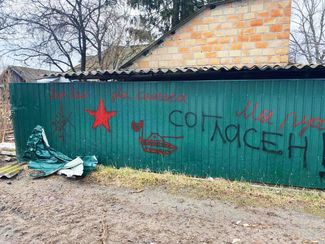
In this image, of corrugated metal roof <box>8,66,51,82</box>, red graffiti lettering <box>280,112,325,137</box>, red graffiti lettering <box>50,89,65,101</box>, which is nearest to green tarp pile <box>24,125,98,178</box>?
red graffiti lettering <box>50,89,65,101</box>

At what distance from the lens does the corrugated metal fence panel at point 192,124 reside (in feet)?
16.7

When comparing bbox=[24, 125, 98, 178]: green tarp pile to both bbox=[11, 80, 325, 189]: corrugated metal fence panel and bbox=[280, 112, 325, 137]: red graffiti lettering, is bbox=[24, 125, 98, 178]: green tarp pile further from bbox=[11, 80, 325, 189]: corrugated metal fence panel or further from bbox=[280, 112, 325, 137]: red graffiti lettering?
bbox=[280, 112, 325, 137]: red graffiti lettering

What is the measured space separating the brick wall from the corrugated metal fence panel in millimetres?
2560

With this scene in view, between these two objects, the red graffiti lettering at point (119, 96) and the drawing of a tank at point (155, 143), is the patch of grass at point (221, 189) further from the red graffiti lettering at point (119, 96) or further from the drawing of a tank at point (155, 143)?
the red graffiti lettering at point (119, 96)

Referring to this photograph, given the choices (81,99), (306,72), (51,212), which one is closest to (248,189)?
(306,72)

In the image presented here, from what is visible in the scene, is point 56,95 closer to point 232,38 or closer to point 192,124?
point 192,124

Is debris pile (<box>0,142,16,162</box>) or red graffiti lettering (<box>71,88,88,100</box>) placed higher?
red graffiti lettering (<box>71,88,88,100</box>)

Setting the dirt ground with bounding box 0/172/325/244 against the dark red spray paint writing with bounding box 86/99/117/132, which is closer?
the dirt ground with bounding box 0/172/325/244

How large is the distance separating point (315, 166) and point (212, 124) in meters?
2.13

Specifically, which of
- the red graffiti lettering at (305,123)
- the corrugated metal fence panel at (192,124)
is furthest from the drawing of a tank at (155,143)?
the red graffiti lettering at (305,123)

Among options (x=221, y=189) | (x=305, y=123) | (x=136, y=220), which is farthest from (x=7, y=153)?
(x=305, y=123)

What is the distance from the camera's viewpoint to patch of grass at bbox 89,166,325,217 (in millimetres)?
4614

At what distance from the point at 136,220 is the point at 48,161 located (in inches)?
136

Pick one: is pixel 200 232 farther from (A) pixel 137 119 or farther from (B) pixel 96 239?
(A) pixel 137 119
